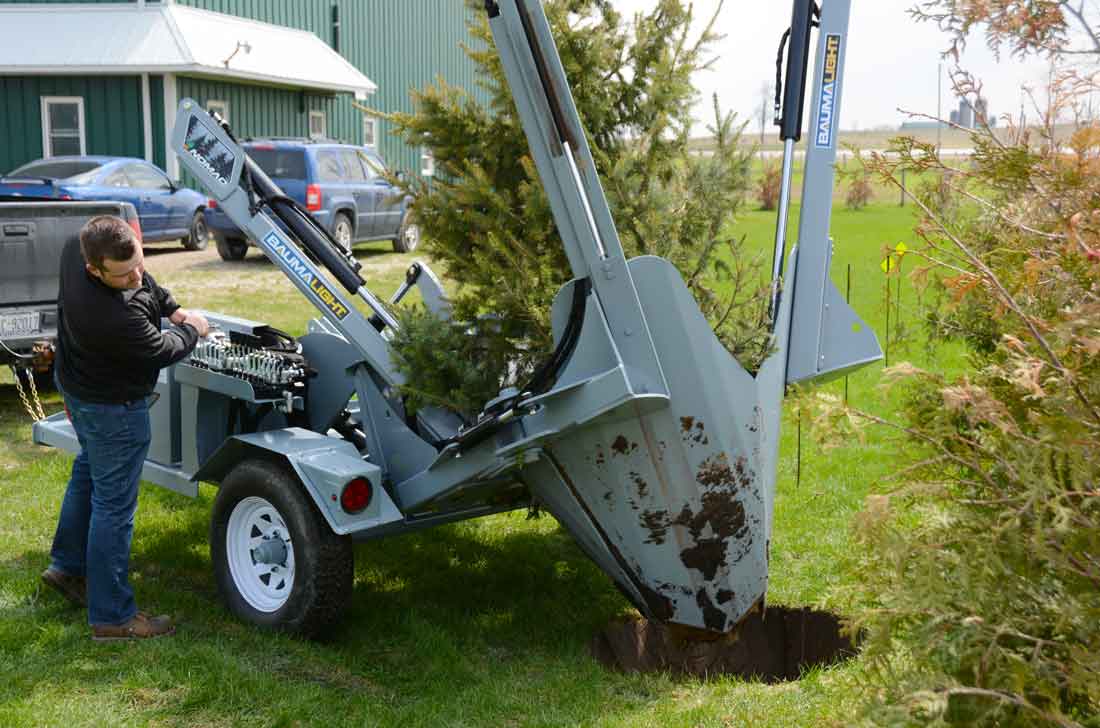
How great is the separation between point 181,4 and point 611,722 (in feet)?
75.8

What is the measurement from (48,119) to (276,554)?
21.6m

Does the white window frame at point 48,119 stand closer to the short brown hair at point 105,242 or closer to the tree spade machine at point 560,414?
the tree spade machine at point 560,414

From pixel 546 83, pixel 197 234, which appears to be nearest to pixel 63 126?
pixel 197 234

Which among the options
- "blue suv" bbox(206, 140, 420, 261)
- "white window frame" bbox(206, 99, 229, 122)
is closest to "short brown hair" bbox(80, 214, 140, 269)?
"blue suv" bbox(206, 140, 420, 261)

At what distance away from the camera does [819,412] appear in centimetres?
300

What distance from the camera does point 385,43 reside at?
3195cm

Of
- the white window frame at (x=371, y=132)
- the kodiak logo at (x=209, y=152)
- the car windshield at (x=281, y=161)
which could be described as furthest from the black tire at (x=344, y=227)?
the kodiak logo at (x=209, y=152)

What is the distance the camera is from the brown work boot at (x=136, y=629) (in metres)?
5.22

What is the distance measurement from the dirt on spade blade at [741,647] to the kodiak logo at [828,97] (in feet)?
Answer: 6.95

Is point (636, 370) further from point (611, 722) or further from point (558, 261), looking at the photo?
point (611, 722)

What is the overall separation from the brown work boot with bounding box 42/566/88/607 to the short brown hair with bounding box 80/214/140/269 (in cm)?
160

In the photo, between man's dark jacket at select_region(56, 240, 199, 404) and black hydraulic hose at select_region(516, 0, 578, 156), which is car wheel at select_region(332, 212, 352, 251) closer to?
man's dark jacket at select_region(56, 240, 199, 404)

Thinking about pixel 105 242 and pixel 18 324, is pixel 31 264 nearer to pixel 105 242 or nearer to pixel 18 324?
pixel 18 324

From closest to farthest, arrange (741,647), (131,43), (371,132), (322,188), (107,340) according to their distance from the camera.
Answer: (107,340) → (741,647) → (322,188) → (131,43) → (371,132)
